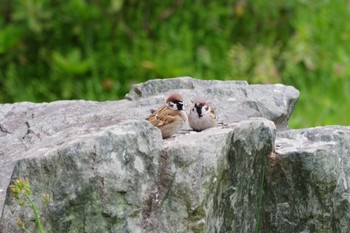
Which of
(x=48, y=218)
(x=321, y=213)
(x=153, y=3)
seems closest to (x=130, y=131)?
(x=48, y=218)

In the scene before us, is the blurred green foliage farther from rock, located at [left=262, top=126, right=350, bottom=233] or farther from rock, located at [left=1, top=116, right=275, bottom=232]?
rock, located at [left=1, top=116, right=275, bottom=232]

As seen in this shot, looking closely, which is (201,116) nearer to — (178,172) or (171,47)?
(178,172)

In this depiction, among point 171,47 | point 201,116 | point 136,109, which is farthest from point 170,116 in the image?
point 171,47

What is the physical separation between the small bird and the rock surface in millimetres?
69

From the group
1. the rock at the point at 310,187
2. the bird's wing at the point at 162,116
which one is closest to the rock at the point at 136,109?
the bird's wing at the point at 162,116

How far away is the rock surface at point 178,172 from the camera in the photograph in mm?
3984

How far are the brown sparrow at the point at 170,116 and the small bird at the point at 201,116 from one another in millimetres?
53

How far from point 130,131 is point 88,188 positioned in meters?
0.32

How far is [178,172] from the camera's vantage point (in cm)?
414

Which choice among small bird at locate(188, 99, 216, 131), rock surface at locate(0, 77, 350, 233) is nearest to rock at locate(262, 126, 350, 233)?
rock surface at locate(0, 77, 350, 233)

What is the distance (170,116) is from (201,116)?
0.16 meters

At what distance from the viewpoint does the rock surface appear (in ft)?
13.1

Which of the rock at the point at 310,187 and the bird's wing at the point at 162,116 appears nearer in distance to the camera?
the rock at the point at 310,187

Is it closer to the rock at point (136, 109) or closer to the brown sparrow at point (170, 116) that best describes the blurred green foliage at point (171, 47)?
the rock at point (136, 109)
